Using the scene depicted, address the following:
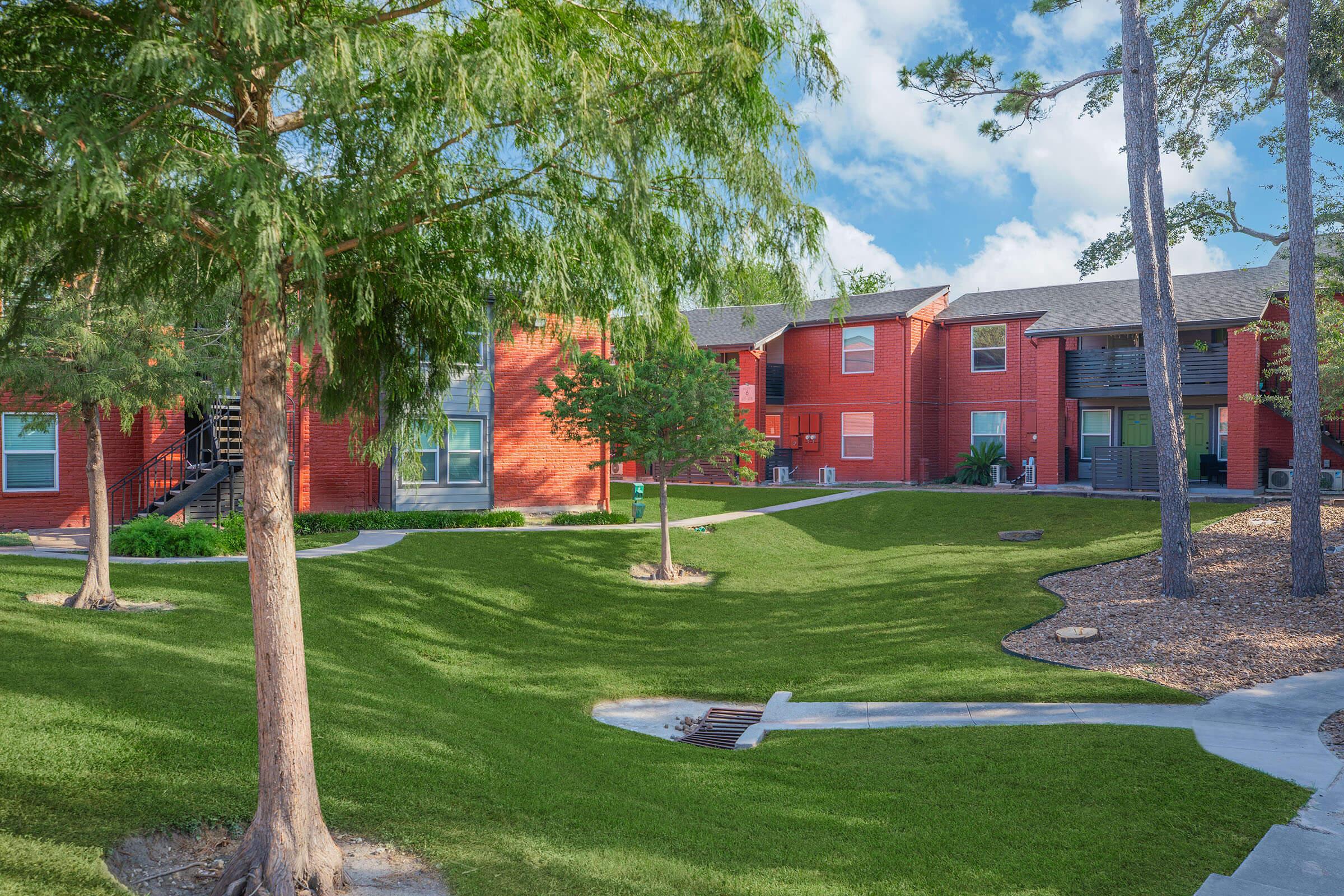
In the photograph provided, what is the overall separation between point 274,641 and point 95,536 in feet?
23.1

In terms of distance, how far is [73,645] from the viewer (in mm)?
8172

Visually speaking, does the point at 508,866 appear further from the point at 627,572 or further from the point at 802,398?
the point at 802,398

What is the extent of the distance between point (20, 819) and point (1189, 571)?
1446 cm

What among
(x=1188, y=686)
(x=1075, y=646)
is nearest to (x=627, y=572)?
(x=1075, y=646)

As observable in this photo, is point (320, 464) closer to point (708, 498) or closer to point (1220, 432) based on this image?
point (708, 498)

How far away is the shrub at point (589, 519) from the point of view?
22.3 meters

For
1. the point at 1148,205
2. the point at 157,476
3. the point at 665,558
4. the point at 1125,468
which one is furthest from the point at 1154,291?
the point at 157,476

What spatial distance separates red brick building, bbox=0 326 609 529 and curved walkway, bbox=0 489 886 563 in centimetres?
183

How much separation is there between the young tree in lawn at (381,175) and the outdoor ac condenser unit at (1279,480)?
76.9ft

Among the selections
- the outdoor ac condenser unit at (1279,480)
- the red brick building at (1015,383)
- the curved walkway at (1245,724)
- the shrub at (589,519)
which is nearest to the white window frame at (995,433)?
the red brick building at (1015,383)

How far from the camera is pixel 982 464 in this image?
97.7ft

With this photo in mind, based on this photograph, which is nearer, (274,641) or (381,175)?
(381,175)

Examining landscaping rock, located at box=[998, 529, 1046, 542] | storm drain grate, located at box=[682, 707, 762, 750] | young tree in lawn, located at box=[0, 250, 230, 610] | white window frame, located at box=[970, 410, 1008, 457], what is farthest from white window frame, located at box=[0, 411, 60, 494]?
white window frame, located at box=[970, 410, 1008, 457]

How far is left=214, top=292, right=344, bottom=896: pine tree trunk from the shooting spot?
4.88 meters
